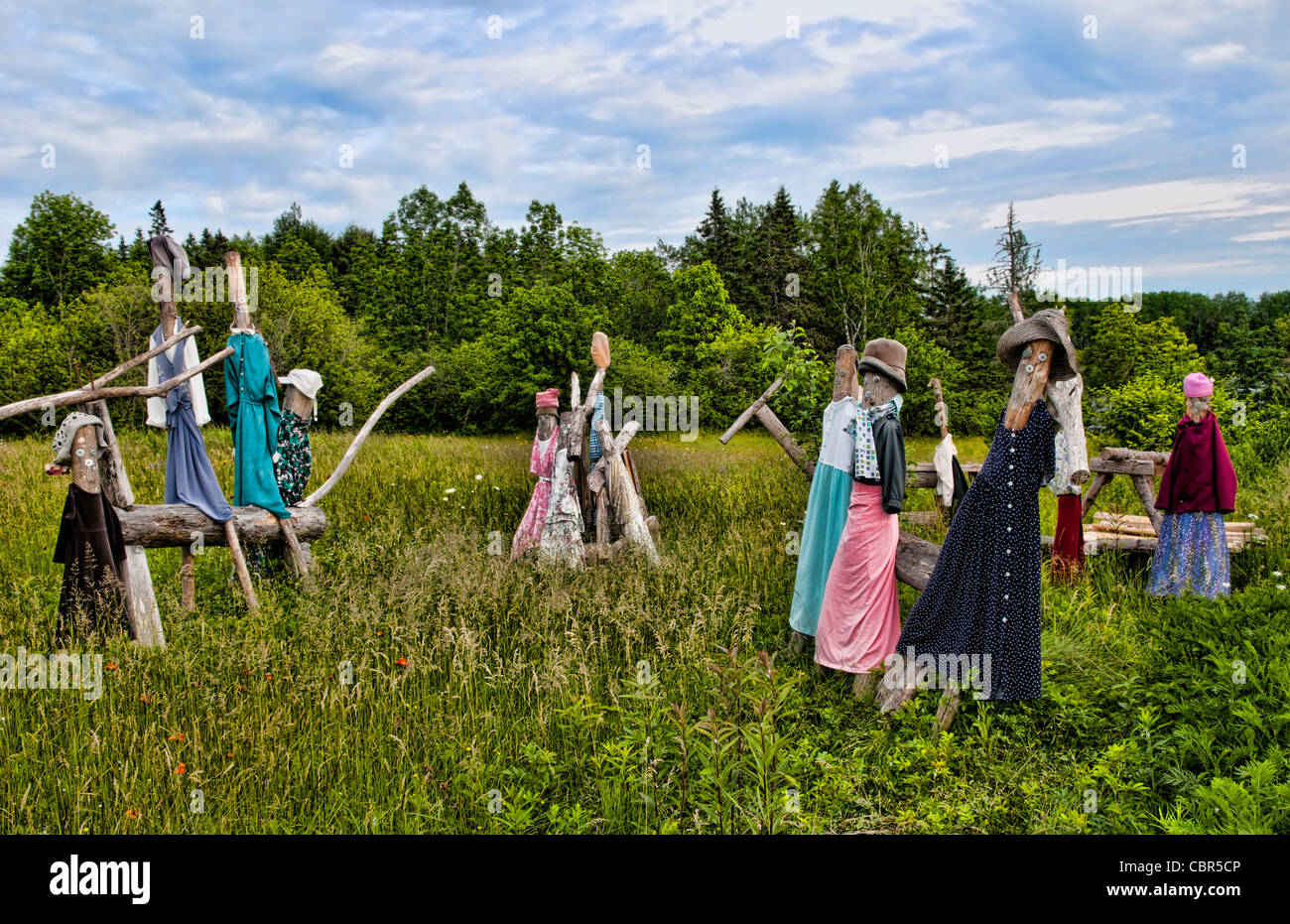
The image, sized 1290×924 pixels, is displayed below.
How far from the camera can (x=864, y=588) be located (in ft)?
17.2

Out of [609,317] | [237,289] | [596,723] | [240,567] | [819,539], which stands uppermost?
[609,317]

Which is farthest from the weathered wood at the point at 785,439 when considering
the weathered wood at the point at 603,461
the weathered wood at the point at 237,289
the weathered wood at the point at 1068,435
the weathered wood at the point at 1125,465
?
the weathered wood at the point at 237,289

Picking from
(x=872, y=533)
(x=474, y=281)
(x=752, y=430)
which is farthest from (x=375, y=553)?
(x=474, y=281)

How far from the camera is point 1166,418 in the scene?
13656 millimetres

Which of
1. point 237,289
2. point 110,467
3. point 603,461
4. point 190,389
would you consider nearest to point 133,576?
point 110,467

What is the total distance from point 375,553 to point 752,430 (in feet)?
79.1

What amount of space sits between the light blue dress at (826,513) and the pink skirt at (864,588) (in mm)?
341

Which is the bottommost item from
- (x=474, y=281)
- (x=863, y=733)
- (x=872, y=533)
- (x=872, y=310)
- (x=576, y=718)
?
(x=863, y=733)

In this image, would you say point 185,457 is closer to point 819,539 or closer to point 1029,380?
point 819,539

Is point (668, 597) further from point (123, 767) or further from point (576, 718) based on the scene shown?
point (123, 767)

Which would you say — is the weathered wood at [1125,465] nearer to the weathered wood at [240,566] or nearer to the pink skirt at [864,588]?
the pink skirt at [864,588]

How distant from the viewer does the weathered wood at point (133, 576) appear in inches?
218

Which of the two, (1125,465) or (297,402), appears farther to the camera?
(1125,465)

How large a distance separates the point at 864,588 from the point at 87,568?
5.63m
